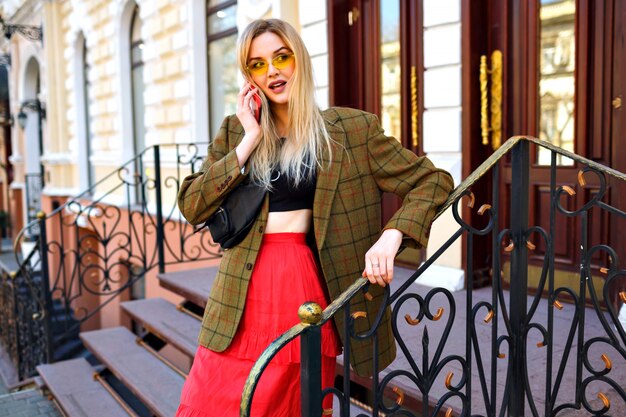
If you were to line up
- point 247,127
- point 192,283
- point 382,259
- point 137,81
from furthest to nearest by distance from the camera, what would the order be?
point 137,81, point 192,283, point 247,127, point 382,259

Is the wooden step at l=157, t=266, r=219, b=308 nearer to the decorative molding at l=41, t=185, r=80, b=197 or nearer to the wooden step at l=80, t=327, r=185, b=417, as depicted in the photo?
the wooden step at l=80, t=327, r=185, b=417

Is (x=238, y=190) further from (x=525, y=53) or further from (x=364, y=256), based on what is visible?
(x=525, y=53)

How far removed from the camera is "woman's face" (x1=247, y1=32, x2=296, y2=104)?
1960 mm

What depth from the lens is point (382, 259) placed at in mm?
1868

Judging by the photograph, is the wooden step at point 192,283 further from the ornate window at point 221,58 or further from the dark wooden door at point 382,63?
the ornate window at point 221,58

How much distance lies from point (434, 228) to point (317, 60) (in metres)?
1.93

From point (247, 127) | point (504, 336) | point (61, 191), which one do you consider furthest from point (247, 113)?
point (61, 191)

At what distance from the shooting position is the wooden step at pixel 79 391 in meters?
4.18

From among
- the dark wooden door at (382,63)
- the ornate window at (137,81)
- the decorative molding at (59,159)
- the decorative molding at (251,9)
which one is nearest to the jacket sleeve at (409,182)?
the dark wooden door at (382,63)

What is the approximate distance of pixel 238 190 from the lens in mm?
2035

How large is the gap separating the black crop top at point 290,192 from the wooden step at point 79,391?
8.59 ft

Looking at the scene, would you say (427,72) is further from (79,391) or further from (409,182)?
(79,391)

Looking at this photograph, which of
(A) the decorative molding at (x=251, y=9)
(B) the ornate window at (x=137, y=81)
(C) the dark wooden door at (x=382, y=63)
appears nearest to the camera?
(C) the dark wooden door at (x=382, y=63)

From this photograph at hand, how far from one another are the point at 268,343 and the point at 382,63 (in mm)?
3780
